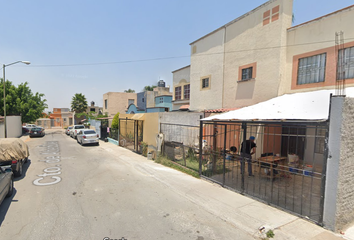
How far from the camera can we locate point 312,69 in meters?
8.58

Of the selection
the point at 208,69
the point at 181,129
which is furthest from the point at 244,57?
the point at 181,129

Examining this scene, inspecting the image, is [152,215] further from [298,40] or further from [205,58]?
[205,58]

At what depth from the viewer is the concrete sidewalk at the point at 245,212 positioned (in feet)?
12.9

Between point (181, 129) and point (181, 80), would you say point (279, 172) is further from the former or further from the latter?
point (181, 80)

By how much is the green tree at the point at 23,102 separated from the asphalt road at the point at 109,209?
21629 millimetres

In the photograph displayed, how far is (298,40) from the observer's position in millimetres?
9031

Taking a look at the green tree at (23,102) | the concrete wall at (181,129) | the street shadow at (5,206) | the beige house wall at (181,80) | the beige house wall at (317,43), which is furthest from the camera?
the green tree at (23,102)

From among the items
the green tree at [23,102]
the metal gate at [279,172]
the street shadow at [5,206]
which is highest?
the green tree at [23,102]

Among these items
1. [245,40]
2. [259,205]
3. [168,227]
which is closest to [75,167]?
[168,227]

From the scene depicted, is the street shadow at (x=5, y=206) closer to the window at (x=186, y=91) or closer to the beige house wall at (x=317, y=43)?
the beige house wall at (x=317, y=43)

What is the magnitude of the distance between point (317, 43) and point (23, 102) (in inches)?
1252

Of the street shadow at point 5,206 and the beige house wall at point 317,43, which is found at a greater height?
the beige house wall at point 317,43

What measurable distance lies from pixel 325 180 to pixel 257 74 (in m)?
7.44

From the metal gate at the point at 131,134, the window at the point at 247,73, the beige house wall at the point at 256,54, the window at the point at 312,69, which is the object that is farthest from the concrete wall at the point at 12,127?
the window at the point at 312,69
